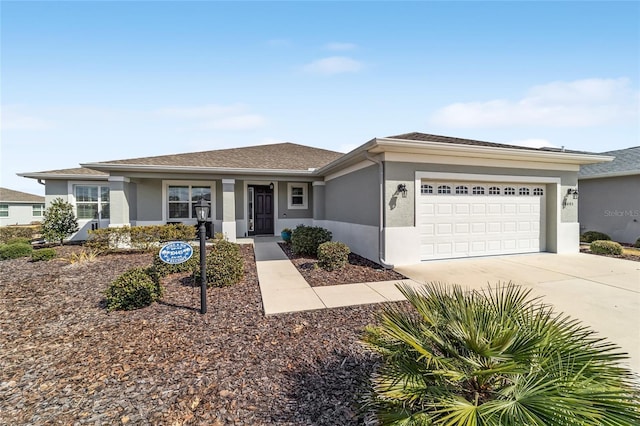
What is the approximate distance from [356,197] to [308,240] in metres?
2.13

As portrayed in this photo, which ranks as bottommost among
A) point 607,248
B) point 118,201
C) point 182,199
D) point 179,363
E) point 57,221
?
point 179,363

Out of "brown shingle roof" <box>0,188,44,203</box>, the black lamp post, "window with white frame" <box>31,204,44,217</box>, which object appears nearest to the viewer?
the black lamp post

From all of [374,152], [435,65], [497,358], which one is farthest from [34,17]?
[497,358]

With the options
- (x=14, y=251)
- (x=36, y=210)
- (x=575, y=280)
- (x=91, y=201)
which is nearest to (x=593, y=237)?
(x=575, y=280)

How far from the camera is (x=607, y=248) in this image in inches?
359

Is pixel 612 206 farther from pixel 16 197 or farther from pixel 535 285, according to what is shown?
pixel 16 197

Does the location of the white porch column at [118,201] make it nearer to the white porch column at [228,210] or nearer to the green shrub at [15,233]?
Answer: the white porch column at [228,210]

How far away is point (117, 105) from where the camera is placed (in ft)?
27.8

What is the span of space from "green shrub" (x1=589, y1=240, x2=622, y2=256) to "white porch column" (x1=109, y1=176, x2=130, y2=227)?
1676 centimetres

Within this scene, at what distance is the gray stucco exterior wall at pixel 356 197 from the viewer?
7.86 meters

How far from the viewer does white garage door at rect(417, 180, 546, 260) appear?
26.2ft

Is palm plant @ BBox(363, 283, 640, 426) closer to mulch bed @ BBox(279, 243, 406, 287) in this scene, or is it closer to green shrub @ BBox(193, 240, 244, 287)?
mulch bed @ BBox(279, 243, 406, 287)

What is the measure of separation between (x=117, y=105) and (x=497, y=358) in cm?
1077

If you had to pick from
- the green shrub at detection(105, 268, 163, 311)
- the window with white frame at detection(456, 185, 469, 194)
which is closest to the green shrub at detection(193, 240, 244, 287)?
the green shrub at detection(105, 268, 163, 311)
